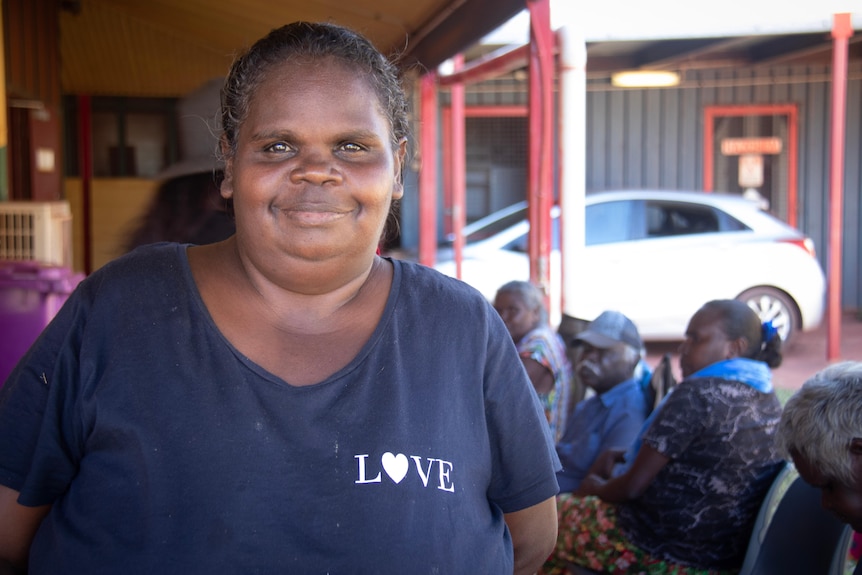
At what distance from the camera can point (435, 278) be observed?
1548 mm

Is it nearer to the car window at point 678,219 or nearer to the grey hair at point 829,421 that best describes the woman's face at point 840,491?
the grey hair at point 829,421

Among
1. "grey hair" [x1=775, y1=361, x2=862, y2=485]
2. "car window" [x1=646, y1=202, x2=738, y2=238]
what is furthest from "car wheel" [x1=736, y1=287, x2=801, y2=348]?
"grey hair" [x1=775, y1=361, x2=862, y2=485]

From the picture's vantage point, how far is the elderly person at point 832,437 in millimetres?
2158

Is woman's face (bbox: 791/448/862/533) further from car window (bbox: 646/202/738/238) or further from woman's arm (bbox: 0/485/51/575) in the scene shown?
car window (bbox: 646/202/738/238)

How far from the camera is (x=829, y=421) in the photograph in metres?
2.21

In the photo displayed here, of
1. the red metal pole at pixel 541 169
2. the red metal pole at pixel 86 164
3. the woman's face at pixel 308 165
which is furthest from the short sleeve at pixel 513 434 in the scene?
the red metal pole at pixel 86 164

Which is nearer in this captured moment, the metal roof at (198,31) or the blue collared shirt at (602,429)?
the blue collared shirt at (602,429)

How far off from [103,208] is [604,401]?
7482mm

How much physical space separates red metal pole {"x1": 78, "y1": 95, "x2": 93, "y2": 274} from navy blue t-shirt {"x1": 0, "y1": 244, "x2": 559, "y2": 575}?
8.85 meters

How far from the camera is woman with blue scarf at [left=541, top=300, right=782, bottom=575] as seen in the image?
279 cm

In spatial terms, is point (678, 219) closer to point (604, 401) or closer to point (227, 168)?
point (604, 401)

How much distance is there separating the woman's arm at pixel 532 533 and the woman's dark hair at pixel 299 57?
0.67 m

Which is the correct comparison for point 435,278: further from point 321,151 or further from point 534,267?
point 534,267

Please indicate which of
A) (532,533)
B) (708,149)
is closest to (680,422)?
(532,533)
